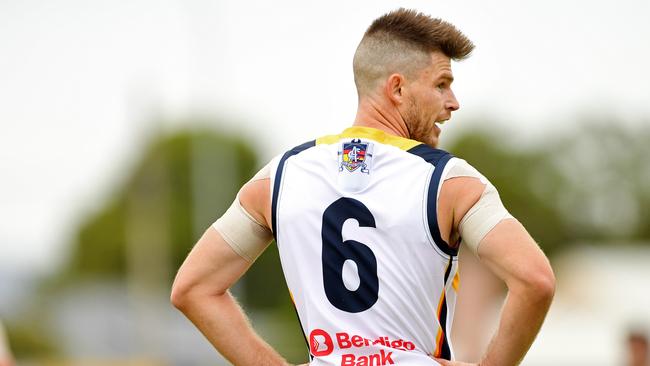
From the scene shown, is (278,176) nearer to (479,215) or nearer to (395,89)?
(395,89)

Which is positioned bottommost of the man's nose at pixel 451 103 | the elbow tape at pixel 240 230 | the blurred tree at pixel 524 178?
the blurred tree at pixel 524 178

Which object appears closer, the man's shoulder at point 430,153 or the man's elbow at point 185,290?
the man's shoulder at point 430,153

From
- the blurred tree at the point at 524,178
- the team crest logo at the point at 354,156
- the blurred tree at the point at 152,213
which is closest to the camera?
the team crest logo at the point at 354,156

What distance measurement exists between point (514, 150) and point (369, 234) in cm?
7093

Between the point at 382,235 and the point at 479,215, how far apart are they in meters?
0.40

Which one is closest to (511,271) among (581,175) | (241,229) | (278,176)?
(278,176)

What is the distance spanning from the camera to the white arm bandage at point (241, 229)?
5848 millimetres

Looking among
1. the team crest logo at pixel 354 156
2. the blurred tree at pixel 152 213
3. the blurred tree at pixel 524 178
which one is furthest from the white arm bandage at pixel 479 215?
the blurred tree at pixel 524 178

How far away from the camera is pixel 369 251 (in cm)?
546

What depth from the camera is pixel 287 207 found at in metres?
5.67

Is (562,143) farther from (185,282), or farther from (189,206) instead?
(185,282)

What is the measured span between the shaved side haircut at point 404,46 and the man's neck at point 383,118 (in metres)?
0.09

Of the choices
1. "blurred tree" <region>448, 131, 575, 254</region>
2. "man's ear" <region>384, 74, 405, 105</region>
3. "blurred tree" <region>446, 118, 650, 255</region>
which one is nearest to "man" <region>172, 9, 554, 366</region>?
"man's ear" <region>384, 74, 405, 105</region>

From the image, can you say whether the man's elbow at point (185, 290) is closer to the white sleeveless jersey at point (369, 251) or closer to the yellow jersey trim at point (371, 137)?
the white sleeveless jersey at point (369, 251)
